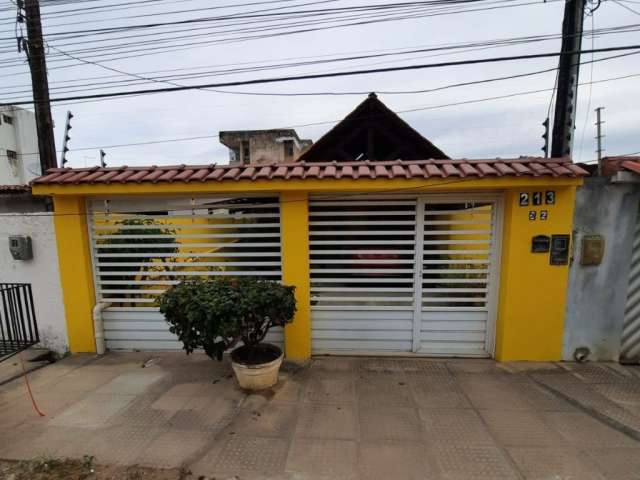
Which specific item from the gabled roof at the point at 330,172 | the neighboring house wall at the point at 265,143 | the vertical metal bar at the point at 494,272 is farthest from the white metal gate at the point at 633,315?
the neighboring house wall at the point at 265,143

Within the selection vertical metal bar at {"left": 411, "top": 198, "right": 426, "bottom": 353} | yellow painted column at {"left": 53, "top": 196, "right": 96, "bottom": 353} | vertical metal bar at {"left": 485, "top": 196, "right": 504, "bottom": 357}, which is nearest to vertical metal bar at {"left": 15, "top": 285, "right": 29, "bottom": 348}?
yellow painted column at {"left": 53, "top": 196, "right": 96, "bottom": 353}

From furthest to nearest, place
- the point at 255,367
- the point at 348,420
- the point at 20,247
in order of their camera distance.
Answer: the point at 20,247, the point at 255,367, the point at 348,420

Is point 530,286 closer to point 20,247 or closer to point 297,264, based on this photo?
point 297,264

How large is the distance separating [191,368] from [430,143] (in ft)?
24.4

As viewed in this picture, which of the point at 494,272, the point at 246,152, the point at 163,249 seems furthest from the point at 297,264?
the point at 246,152

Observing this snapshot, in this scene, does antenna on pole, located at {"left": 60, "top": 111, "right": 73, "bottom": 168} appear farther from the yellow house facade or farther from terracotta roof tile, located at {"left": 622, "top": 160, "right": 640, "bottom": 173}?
terracotta roof tile, located at {"left": 622, "top": 160, "right": 640, "bottom": 173}

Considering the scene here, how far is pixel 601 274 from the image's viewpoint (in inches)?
170

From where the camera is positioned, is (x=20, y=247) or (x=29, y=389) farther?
(x=20, y=247)

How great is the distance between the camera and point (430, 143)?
8.17 metres

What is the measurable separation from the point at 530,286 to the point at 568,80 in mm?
3820

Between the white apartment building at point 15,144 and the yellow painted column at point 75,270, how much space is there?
867 inches

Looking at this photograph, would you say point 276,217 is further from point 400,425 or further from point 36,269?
point 36,269

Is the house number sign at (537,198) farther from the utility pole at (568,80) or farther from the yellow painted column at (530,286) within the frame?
the utility pole at (568,80)

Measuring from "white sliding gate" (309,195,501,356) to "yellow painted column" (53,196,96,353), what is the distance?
11.5 feet
